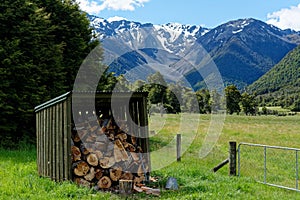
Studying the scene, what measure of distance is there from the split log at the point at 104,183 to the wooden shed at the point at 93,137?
0.12ft

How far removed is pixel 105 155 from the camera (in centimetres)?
988

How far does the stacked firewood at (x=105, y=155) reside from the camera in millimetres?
9469

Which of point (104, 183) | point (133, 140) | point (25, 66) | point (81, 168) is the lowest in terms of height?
point (104, 183)

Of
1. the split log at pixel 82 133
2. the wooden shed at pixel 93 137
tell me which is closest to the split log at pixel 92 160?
the wooden shed at pixel 93 137

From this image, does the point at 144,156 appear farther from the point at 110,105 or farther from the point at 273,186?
the point at 273,186

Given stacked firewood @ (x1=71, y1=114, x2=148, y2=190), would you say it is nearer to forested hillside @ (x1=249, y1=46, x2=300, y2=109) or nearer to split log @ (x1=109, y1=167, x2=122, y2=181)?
split log @ (x1=109, y1=167, x2=122, y2=181)

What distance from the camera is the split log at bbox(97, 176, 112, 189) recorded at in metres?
9.34

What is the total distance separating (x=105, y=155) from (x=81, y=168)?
0.73 meters

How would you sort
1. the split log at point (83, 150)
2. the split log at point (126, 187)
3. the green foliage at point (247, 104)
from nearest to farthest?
the split log at point (126, 187)
the split log at point (83, 150)
the green foliage at point (247, 104)

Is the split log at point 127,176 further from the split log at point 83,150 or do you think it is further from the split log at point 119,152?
the split log at point 83,150

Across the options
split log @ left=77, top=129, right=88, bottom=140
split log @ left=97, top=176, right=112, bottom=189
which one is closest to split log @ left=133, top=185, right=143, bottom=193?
split log @ left=97, top=176, right=112, bottom=189

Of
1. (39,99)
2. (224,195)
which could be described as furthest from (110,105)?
(39,99)

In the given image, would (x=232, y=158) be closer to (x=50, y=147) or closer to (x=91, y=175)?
(x=91, y=175)

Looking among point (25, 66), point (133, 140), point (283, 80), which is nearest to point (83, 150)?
point (133, 140)
